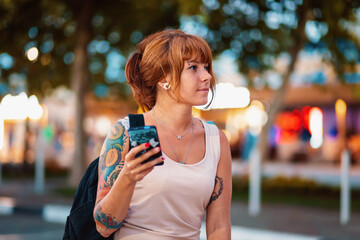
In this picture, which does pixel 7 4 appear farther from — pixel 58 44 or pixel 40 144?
pixel 40 144

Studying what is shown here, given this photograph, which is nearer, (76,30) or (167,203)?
(167,203)

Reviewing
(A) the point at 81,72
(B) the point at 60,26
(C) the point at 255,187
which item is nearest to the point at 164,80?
(C) the point at 255,187

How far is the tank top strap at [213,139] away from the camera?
7.56ft

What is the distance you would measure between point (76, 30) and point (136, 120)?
13.9 m

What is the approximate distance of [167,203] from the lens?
213 centimetres

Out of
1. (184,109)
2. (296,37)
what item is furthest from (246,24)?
(184,109)

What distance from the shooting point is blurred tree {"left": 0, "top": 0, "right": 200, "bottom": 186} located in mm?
13727

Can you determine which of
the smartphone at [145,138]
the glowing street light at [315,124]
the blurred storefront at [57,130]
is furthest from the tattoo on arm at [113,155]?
the glowing street light at [315,124]

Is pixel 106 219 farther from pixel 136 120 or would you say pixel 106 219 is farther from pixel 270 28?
pixel 270 28

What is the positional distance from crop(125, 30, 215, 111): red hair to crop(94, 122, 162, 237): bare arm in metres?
0.26

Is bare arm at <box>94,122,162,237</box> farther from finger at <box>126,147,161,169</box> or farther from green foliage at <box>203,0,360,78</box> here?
green foliage at <box>203,0,360,78</box>

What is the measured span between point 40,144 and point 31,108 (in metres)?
11.2

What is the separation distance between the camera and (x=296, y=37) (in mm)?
13141

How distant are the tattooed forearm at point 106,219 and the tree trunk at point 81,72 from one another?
500 inches
